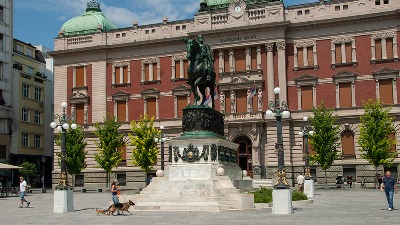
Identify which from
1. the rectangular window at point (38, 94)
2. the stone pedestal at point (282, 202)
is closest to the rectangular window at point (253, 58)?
the rectangular window at point (38, 94)

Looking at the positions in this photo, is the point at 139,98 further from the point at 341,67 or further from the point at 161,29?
the point at 341,67

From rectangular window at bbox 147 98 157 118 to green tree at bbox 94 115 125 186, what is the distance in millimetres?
4195

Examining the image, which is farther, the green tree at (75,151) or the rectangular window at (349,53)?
the green tree at (75,151)

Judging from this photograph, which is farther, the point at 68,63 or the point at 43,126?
the point at 43,126

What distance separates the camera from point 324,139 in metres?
54.4

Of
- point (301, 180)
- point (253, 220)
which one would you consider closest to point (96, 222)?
point (253, 220)

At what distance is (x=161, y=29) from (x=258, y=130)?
54.5 feet

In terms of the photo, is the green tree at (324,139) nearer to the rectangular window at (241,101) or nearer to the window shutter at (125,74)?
the rectangular window at (241,101)

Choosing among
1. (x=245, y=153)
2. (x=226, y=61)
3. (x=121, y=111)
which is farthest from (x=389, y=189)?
(x=121, y=111)

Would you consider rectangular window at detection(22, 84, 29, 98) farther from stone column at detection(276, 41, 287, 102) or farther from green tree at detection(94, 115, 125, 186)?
stone column at detection(276, 41, 287, 102)

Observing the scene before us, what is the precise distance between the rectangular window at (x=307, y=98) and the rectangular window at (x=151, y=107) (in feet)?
55.1

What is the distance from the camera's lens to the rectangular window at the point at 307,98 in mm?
58500

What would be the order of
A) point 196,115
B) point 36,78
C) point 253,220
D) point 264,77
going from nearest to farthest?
point 253,220
point 196,115
point 264,77
point 36,78

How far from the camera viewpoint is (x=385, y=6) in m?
55.7
